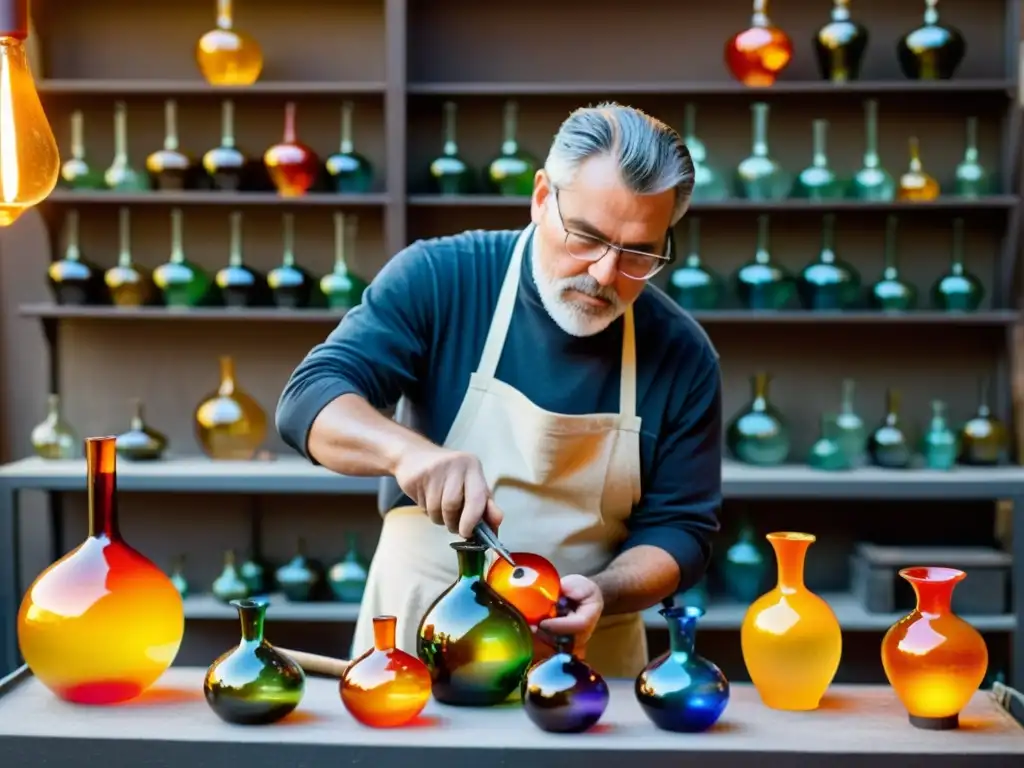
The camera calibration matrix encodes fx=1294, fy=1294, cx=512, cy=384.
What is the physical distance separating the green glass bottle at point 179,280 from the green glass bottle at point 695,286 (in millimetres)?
1402

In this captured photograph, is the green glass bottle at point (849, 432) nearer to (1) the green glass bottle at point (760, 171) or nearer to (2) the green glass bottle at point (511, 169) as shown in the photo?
(1) the green glass bottle at point (760, 171)

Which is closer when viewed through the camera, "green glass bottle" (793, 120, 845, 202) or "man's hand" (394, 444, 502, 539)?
"man's hand" (394, 444, 502, 539)

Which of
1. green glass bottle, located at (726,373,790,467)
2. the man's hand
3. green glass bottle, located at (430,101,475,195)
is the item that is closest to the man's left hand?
the man's hand

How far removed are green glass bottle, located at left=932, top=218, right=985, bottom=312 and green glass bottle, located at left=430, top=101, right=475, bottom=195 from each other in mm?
1410

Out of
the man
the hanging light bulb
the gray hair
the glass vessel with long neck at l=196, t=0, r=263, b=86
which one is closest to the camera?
the hanging light bulb

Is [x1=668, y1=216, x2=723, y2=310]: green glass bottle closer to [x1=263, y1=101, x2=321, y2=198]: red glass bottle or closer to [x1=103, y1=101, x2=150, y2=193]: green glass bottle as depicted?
[x1=263, y1=101, x2=321, y2=198]: red glass bottle

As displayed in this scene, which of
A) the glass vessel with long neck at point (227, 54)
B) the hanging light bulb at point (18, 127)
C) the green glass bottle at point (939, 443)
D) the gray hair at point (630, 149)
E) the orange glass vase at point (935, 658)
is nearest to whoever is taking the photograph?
the hanging light bulb at point (18, 127)

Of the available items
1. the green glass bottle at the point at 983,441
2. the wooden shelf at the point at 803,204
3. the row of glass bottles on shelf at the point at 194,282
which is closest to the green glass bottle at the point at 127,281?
the row of glass bottles on shelf at the point at 194,282

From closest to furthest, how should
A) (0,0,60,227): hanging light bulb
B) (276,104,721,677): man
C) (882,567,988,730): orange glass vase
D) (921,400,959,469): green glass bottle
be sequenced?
1. (0,0,60,227): hanging light bulb
2. (882,567,988,730): orange glass vase
3. (276,104,721,677): man
4. (921,400,959,469): green glass bottle

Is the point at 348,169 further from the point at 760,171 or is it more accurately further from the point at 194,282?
the point at 760,171

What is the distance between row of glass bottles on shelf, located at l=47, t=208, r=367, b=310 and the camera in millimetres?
3807

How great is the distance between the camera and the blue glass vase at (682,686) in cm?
132

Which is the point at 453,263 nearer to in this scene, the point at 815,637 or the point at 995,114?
the point at 815,637

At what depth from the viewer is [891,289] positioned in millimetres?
3754
